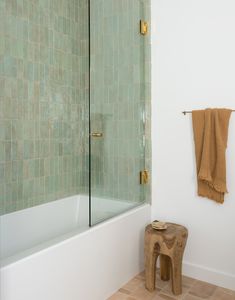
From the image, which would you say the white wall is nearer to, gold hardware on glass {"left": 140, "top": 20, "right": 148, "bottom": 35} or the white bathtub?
gold hardware on glass {"left": 140, "top": 20, "right": 148, "bottom": 35}

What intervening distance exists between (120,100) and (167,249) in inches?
49.1

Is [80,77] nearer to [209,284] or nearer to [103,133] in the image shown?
[103,133]

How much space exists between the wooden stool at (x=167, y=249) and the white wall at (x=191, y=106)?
29 cm

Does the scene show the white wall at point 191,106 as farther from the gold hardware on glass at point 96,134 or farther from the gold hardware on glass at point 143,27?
the gold hardware on glass at point 96,134

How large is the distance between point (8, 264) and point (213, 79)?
1871mm

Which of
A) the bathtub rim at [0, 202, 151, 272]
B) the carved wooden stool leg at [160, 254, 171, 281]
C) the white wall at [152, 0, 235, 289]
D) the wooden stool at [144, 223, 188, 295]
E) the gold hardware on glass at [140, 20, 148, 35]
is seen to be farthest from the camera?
the gold hardware on glass at [140, 20, 148, 35]

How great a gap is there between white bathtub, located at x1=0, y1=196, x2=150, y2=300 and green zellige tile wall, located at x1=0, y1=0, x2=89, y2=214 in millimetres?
164

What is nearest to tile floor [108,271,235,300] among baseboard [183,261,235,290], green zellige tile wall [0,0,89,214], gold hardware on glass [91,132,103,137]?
baseboard [183,261,235,290]

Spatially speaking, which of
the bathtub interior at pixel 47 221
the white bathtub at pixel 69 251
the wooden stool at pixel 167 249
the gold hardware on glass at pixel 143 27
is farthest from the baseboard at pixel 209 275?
the gold hardware on glass at pixel 143 27

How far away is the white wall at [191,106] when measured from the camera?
2.20m

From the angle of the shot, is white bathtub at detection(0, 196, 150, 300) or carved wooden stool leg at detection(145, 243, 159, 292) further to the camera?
carved wooden stool leg at detection(145, 243, 159, 292)

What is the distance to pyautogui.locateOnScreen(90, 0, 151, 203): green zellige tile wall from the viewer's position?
2.29 meters

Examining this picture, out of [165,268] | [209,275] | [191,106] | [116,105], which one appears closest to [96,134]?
[116,105]

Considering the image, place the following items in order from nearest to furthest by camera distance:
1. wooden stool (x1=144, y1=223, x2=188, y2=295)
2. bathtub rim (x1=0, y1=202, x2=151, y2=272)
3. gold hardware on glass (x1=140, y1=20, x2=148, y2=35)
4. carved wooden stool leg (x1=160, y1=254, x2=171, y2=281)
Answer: bathtub rim (x1=0, y1=202, x2=151, y2=272), wooden stool (x1=144, y1=223, x2=188, y2=295), carved wooden stool leg (x1=160, y1=254, x2=171, y2=281), gold hardware on glass (x1=140, y1=20, x2=148, y2=35)
